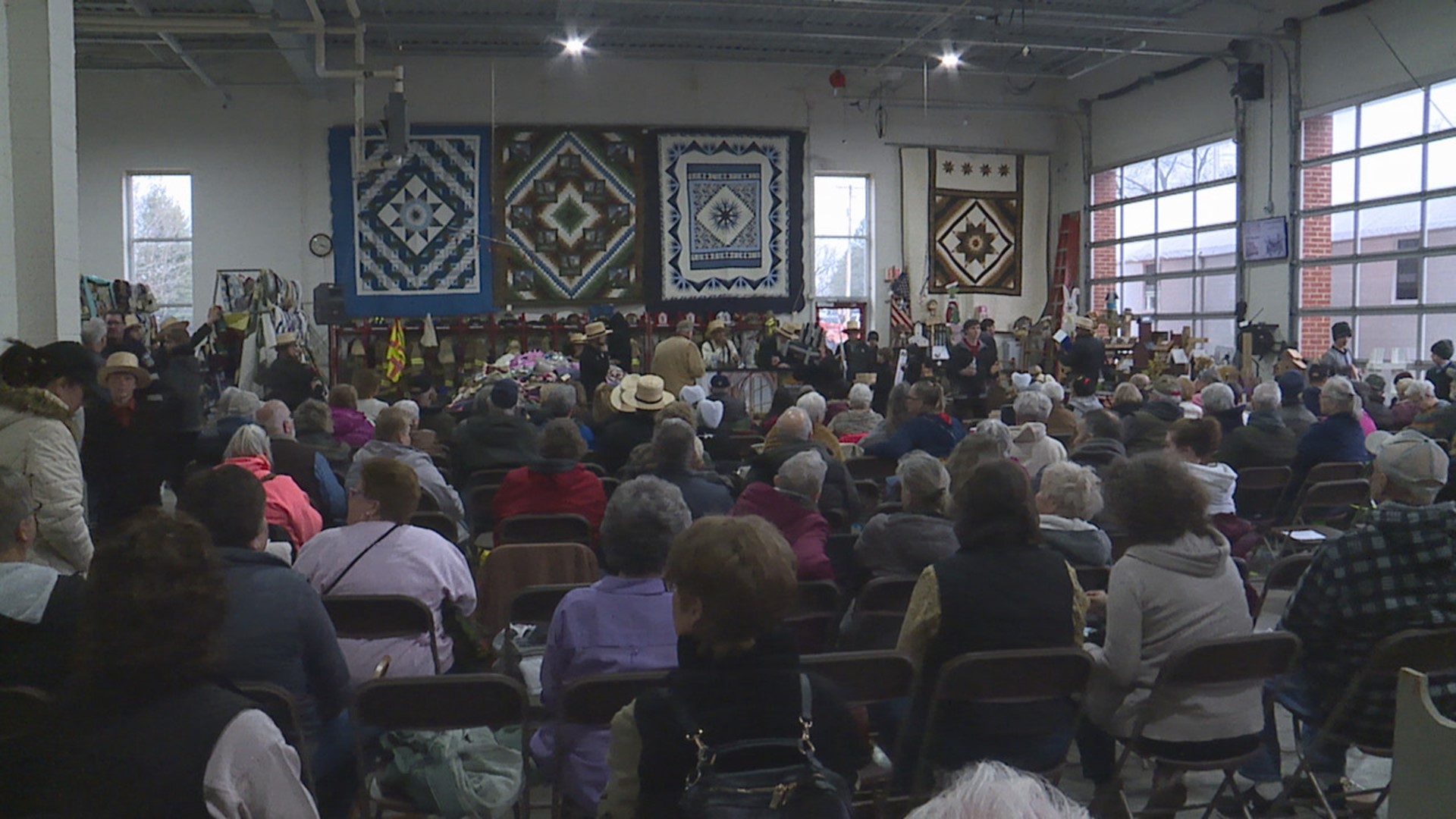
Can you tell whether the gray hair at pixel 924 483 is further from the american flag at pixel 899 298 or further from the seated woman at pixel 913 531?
the american flag at pixel 899 298

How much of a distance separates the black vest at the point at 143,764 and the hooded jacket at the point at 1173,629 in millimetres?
2063

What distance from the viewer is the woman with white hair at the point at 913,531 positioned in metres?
3.53

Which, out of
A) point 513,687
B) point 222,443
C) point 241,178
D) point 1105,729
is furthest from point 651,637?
point 241,178

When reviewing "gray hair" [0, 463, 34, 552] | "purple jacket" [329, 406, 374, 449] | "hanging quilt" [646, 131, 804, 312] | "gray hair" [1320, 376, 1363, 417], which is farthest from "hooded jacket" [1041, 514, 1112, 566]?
"hanging quilt" [646, 131, 804, 312]

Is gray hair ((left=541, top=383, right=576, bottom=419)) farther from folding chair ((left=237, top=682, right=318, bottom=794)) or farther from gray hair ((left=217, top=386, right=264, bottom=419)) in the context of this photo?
folding chair ((left=237, top=682, right=318, bottom=794))

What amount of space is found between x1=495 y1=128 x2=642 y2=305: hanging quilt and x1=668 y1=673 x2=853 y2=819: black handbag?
13802 mm

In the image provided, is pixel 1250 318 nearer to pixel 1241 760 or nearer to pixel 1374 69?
pixel 1374 69

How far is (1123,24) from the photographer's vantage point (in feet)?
43.5

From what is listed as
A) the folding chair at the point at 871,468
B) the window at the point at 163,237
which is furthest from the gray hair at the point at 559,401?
the window at the point at 163,237

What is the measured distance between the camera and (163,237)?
1461cm

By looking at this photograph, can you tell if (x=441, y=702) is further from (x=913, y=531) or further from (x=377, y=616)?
(x=913, y=531)

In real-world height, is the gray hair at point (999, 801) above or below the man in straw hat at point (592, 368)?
below

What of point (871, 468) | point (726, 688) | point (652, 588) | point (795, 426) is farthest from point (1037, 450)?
point (726, 688)

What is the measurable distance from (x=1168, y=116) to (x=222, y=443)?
12.7 metres
